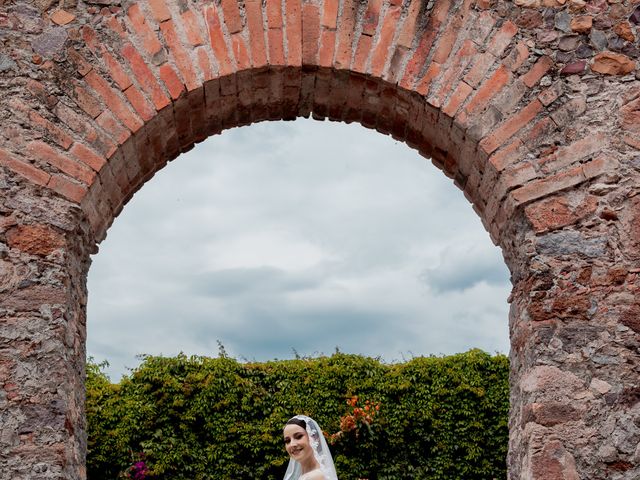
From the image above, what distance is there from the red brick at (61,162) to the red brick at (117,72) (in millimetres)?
460

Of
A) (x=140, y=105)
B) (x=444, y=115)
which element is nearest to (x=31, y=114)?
(x=140, y=105)

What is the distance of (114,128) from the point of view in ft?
13.7

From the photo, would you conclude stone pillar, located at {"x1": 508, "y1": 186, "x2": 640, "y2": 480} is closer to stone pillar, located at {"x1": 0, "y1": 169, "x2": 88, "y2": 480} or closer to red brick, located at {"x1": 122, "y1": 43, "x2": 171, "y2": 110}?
red brick, located at {"x1": 122, "y1": 43, "x2": 171, "y2": 110}

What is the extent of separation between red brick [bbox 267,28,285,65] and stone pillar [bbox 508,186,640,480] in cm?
148

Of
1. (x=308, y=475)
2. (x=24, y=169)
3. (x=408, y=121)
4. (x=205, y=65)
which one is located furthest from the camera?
(x=308, y=475)

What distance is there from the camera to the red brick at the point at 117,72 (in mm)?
4230

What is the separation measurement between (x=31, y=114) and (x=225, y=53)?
100cm

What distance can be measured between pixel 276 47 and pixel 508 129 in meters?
1.25

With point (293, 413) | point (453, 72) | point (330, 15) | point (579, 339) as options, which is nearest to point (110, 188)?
point (330, 15)

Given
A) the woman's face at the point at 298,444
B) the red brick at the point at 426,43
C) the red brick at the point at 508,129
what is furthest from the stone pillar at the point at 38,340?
the red brick at the point at 508,129

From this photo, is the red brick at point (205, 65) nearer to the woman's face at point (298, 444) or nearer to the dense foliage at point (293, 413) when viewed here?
the woman's face at point (298, 444)

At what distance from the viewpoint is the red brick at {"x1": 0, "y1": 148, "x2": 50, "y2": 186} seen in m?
4.07

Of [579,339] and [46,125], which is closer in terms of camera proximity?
[579,339]

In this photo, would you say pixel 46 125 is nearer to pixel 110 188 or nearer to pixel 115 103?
pixel 115 103
